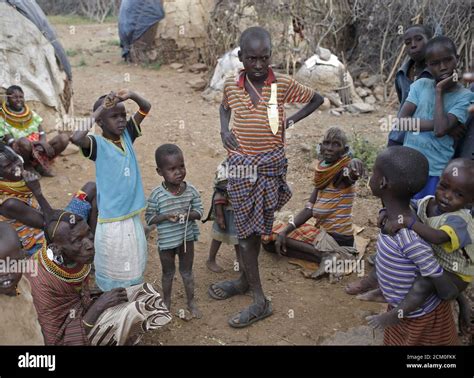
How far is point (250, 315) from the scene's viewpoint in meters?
3.31

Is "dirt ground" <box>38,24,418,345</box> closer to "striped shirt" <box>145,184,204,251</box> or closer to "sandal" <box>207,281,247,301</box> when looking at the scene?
"sandal" <box>207,281,247,301</box>

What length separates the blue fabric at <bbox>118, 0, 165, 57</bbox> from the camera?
9.86 m

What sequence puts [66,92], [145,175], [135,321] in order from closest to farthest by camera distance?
[135,321] < [145,175] < [66,92]

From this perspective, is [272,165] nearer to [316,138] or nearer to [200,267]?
[200,267]

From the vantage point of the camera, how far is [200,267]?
404 cm

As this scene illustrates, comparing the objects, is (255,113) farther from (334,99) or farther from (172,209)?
(334,99)

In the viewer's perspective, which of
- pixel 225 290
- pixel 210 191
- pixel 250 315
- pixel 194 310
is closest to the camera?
pixel 250 315

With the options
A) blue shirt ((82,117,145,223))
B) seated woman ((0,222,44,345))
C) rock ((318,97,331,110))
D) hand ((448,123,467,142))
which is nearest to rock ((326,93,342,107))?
rock ((318,97,331,110))

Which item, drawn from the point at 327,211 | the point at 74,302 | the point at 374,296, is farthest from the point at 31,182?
the point at 374,296

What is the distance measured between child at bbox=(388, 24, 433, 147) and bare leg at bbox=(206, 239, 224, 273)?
4.95ft

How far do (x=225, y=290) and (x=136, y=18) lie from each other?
775 cm

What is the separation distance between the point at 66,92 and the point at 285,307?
4323 mm

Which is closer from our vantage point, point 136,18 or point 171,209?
point 171,209
